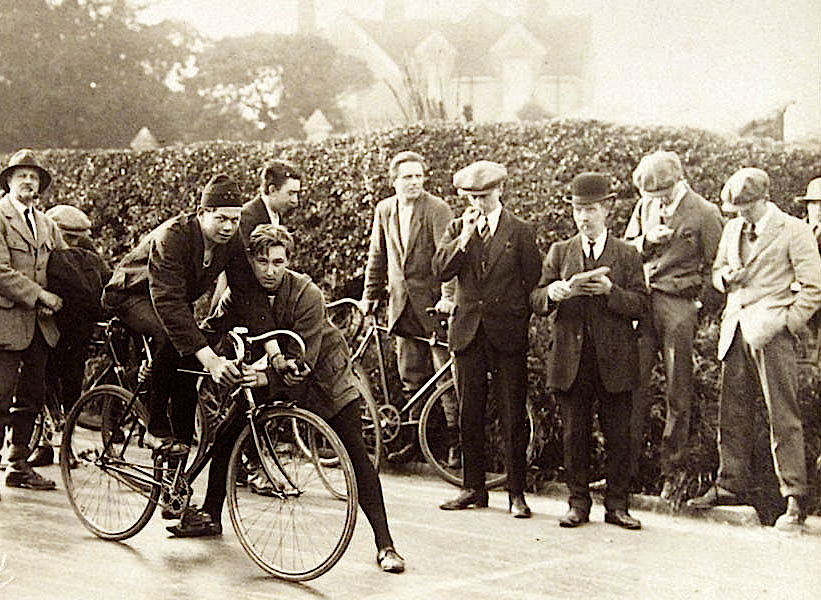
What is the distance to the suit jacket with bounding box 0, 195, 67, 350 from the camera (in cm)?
549

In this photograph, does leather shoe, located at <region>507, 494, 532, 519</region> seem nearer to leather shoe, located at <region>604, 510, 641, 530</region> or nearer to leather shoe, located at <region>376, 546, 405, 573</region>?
leather shoe, located at <region>604, 510, 641, 530</region>

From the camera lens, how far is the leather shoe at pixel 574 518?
4945 mm

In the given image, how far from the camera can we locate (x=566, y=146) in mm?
5656

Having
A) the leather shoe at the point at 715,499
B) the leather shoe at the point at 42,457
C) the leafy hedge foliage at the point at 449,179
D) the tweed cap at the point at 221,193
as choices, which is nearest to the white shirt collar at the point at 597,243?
the leafy hedge foliage at the point at 449,179

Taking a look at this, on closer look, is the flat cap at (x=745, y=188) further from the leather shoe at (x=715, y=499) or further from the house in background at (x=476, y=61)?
the leather shoe at (x=715, y=499)

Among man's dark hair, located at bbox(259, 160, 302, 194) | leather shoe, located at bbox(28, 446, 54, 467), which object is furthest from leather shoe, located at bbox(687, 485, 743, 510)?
leather shoe, located at bbox(28, 446, 54, 467)

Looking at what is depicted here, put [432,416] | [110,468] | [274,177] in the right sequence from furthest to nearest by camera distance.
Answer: [432,416]
[274,177]
[110,468]

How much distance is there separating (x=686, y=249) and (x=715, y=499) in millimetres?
1193

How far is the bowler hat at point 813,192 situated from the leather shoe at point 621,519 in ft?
5.36

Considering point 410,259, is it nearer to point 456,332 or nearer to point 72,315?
point 456,332

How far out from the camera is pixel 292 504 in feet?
14.7

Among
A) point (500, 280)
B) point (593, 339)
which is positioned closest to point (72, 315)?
point (500, 280)

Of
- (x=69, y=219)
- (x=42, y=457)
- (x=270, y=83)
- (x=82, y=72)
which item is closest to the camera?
(x=42, y=457)

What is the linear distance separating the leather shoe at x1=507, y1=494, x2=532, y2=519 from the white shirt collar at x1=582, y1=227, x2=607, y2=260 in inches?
48.9
